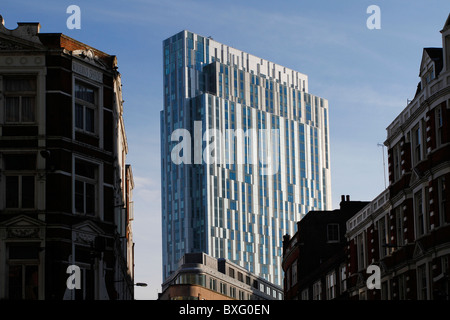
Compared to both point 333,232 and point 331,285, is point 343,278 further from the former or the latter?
point 333,232

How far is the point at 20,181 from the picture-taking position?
4828 centimetres

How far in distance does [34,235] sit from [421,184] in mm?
22757

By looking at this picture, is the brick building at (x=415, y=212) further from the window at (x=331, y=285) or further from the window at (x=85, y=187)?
the window at (x=85, y=187)

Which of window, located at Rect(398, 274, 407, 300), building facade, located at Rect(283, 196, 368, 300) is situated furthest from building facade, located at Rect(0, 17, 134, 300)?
building facade, located at Rect(283, 196, 368, 300)

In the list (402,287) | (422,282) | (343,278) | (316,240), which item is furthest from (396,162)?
(316,240)

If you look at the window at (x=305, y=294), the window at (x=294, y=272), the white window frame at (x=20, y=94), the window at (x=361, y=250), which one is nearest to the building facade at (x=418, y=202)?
the window at (x=361, y=250)

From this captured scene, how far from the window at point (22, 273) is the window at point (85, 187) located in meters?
3.68

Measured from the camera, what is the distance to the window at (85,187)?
49750 millimetres

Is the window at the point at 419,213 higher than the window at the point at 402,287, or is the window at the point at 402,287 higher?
the window at the point at 419,213

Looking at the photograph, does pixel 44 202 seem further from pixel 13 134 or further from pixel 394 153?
pixel 394 153

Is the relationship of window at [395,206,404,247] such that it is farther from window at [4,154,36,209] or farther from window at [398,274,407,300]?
window at [4,154,36,209]

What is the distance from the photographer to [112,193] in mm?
52250
